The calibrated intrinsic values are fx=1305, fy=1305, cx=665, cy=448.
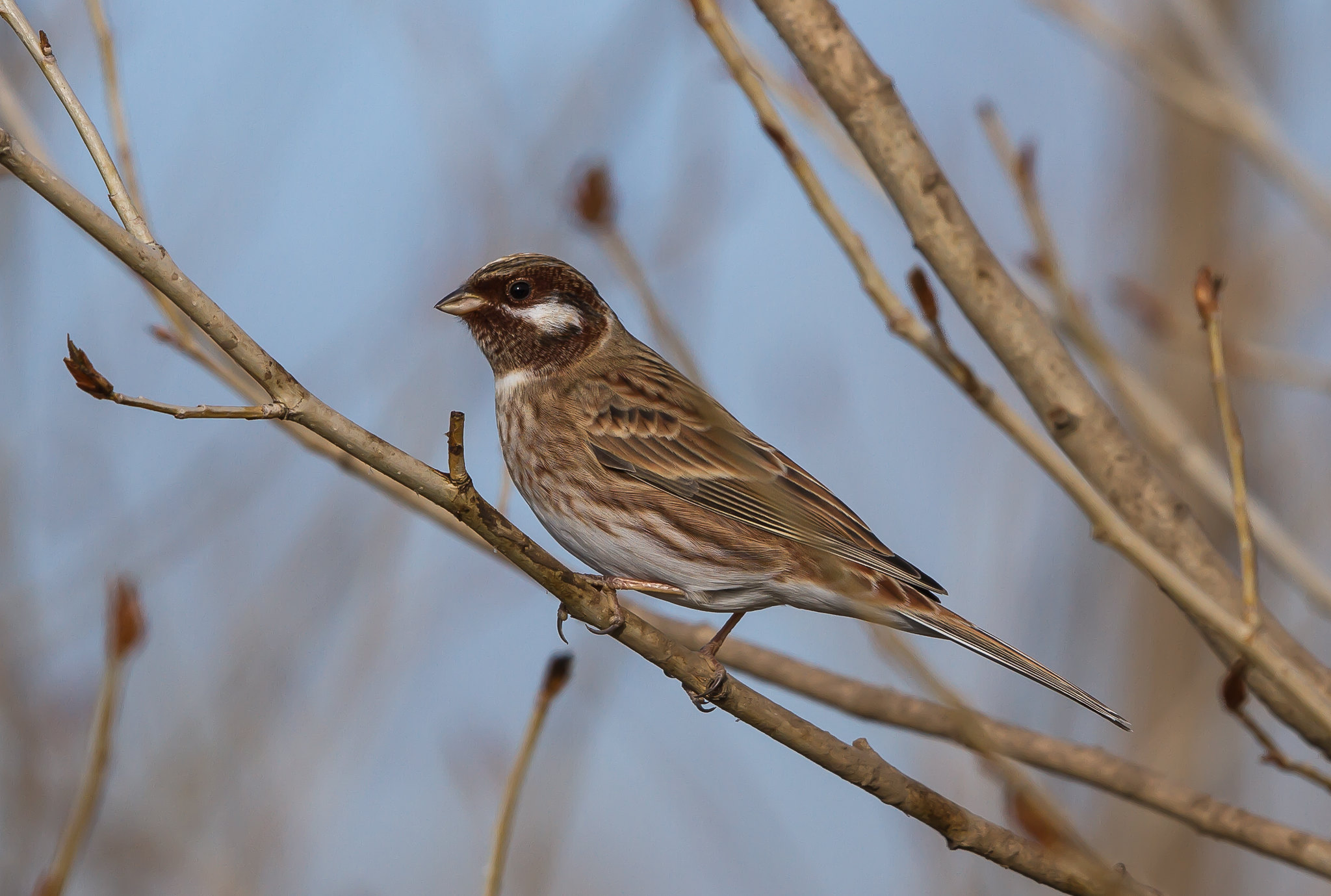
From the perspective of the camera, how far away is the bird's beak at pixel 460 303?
6160 mm

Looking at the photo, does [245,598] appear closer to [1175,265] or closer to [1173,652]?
[1173,652]

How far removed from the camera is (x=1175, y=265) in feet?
40.3

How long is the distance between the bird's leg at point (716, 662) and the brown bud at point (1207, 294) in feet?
5.41

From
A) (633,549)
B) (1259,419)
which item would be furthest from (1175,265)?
(633,549)

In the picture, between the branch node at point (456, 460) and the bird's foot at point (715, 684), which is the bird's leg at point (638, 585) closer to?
the bird's foot at point (715, 684)

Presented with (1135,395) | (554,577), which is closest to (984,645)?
(1135,395)

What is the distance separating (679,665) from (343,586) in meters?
3.87

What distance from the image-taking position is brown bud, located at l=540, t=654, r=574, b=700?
388 centimetres

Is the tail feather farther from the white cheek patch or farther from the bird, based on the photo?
the white cheek patch

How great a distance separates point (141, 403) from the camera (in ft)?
9.47

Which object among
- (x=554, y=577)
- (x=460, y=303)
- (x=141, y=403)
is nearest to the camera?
(x=141, y=403)

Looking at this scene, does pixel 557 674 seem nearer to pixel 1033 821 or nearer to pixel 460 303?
pixel 1033 821

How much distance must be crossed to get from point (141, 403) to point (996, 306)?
2719 mm

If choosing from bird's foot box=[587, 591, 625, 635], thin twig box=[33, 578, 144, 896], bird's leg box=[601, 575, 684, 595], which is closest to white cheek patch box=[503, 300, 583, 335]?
bird's leg box=[601, 575, 684, 595]
